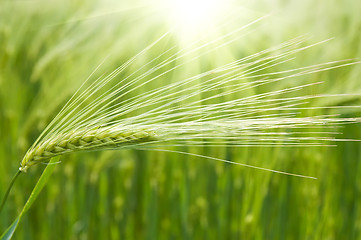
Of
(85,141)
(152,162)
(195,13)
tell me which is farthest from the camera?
(152,162)

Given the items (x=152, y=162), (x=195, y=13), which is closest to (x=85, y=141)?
(x=195, y=13)

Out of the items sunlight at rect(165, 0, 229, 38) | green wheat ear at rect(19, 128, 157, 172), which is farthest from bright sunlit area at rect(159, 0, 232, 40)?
green wheat ear at rect(19, 128, 157, 172)

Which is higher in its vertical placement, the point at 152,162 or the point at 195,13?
the point at 195,13

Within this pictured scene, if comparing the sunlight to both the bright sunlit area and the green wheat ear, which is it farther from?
the green wheat ear

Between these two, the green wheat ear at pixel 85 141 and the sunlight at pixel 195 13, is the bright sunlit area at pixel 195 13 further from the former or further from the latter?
the green wheat ear at pixel 85 141

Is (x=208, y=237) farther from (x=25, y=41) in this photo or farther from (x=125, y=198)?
(x=25, y=41)

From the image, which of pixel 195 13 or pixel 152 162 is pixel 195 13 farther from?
pixel 152 162

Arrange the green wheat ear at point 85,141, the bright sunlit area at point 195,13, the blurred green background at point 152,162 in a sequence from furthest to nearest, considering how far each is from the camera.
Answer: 1. the blurred green background at point 152,162
2. the bright sunlit area at point 195,13
3. the green wheat ear at point 85,141

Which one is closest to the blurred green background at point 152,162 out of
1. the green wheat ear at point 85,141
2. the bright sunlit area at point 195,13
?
the bright sunlit area at point 195,13

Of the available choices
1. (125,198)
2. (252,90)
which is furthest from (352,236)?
(125,198)
